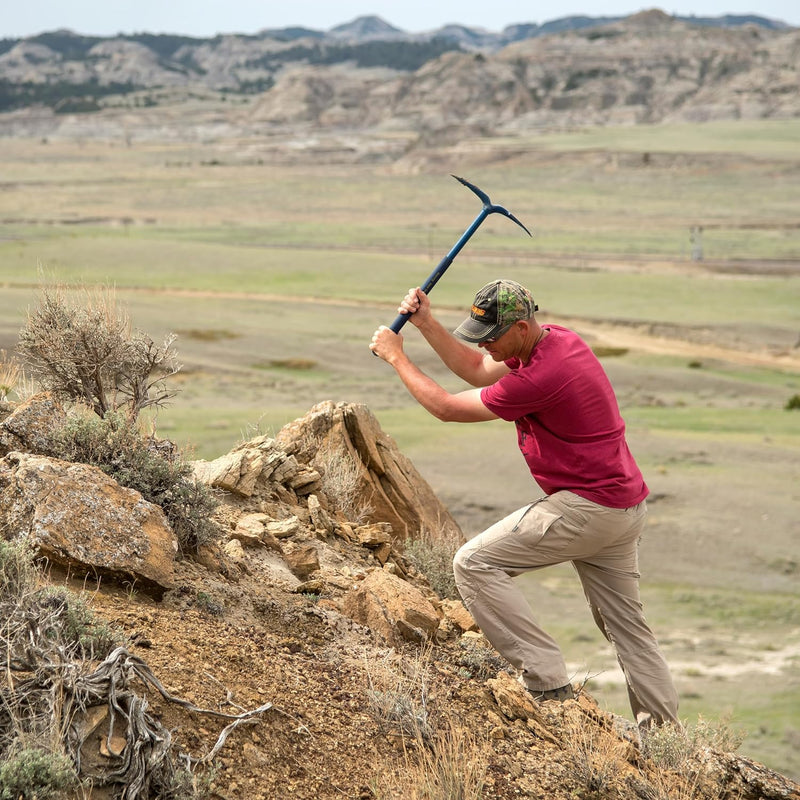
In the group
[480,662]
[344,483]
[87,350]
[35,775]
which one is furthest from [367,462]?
[35,775]

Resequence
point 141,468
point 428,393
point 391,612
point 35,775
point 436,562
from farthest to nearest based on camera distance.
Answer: point 436,562, point 391,612, point 141,468, point 428,393, point 35,775

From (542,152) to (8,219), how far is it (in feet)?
151

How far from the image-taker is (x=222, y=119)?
147375mm

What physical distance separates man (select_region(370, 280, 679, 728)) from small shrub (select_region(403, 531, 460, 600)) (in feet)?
7.07

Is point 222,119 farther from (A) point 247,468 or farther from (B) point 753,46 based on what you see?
(A) point 247,468

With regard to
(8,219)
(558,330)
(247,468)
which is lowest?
(8,219)

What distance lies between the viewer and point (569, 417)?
185 inches

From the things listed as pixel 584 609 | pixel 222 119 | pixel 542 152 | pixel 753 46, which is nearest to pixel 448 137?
pixel 542 152

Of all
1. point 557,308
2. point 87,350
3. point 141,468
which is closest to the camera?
point 141,468

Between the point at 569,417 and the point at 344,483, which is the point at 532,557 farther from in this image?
the point at 344,483

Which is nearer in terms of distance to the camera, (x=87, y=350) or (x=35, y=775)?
(x=35, y=775)

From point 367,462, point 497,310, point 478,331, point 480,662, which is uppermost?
point 497,310

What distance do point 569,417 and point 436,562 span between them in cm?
274

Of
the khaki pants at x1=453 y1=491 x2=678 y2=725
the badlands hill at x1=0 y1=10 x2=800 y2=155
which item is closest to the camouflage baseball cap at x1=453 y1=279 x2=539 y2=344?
the khaki pants at x1=453 y1=491 x2=678 y2=725
